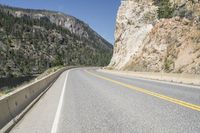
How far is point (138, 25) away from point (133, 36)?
2.73m

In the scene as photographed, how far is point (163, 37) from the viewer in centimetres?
4988

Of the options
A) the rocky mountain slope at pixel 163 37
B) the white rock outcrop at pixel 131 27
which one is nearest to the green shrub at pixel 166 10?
the rocky mountain slope at pixel 163 37

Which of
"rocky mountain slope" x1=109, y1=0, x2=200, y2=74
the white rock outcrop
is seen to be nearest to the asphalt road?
"rocky mountain slope" x1=109, y1=0, x2=200, y2=74

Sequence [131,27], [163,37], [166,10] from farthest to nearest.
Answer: [131,27] < [166,10] < [163,37]

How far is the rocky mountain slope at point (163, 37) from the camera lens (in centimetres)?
4116

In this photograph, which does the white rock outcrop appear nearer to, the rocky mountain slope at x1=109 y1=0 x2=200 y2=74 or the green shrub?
the rocky mountain slope at x1=109 y1=0 x2=200 y2=74

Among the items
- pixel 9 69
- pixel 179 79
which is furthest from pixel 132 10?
pixel 9 69

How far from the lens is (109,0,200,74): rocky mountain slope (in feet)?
135

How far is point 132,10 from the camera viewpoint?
247ft

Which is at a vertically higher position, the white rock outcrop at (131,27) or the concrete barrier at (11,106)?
the white rock outcrop at (131,27)

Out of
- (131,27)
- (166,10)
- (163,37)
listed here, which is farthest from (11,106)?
(131,27)

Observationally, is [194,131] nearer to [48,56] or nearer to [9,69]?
[9,69]

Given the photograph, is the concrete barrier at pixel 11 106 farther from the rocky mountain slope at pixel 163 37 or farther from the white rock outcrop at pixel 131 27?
the white rock outcrop at pixel 131 27

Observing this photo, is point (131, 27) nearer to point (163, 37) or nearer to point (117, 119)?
point (163, 37)
